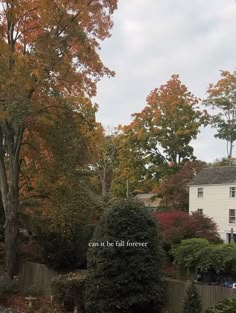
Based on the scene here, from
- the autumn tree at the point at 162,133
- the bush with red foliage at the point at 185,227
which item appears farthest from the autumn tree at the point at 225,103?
the bush with red foliage at the point at 185,227

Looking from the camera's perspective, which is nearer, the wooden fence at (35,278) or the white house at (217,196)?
A: the wooden fence at (35,278)

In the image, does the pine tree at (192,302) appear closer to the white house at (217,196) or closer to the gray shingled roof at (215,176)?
the white house at (217,196)

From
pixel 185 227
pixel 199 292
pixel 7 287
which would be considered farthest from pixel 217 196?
pixel 199 292

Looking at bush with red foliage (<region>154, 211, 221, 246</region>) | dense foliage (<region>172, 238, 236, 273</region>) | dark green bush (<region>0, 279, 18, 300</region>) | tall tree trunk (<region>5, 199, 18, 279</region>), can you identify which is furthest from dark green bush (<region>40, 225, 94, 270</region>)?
bush with red foliage (<region>154, 211, 221, 246</region>)

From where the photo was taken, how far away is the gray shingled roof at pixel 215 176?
143 ft

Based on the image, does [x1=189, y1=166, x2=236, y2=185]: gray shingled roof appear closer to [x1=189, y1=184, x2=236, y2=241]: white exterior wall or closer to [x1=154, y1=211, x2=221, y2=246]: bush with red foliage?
[x1=189, y1=184, x2=236, y2=241]: white exterior wall

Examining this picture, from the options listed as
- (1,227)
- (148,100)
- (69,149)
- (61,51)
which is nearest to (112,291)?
(69,149)

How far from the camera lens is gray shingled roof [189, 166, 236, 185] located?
143 ft

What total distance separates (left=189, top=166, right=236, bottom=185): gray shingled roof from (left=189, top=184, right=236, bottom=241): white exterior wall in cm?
39

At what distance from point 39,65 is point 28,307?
790 cm

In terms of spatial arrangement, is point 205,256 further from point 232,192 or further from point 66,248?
point 232,192

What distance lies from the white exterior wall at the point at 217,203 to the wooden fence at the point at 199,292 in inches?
1166

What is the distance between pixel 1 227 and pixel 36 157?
4595 mm

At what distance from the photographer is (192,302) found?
1096cm
